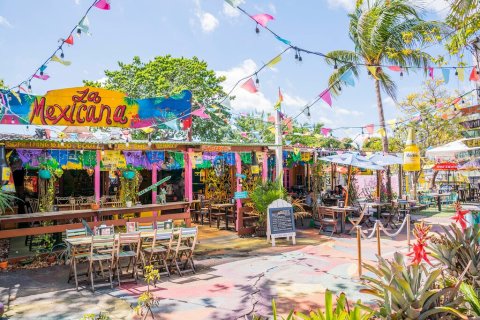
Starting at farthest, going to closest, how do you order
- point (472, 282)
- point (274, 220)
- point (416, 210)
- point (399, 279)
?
1. point (416, 210)
2. point (274, 220)
3. point (472, 282)
4. point (399, 279)

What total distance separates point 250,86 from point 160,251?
358 centimetres

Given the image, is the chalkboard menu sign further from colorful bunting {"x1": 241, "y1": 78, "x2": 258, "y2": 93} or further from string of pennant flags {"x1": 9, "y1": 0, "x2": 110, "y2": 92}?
string of pennant flags {"x1": 9, "y1": 0, "x2": 110, "y2": 92}

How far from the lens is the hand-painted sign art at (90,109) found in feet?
27.0

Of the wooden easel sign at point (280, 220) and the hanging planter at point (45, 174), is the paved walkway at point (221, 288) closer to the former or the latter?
the wooden easel sign at point (280, 220)

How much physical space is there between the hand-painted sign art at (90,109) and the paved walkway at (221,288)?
331 centimetres

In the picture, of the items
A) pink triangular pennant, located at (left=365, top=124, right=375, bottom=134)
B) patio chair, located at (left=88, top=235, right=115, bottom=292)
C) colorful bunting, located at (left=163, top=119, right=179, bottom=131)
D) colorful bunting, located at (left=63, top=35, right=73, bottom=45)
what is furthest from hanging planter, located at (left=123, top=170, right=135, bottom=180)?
pink triangular pennant, located at (left=365, top=124, right=375, bottom=134)

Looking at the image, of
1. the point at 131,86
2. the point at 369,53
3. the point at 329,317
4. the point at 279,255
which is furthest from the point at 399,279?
the point at 131,86

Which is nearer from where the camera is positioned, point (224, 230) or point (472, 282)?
point (472, 282)

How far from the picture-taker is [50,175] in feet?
29.2

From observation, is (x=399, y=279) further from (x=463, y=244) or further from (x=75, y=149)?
(x=75, y=149)

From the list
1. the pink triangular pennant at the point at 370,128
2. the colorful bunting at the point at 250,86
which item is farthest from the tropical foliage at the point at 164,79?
the colorful bunting at the point at 250,86

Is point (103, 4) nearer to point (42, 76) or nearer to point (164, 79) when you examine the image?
point (42, 76)

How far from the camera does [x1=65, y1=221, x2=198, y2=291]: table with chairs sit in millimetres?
6164

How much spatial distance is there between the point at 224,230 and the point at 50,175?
5.15 meters
